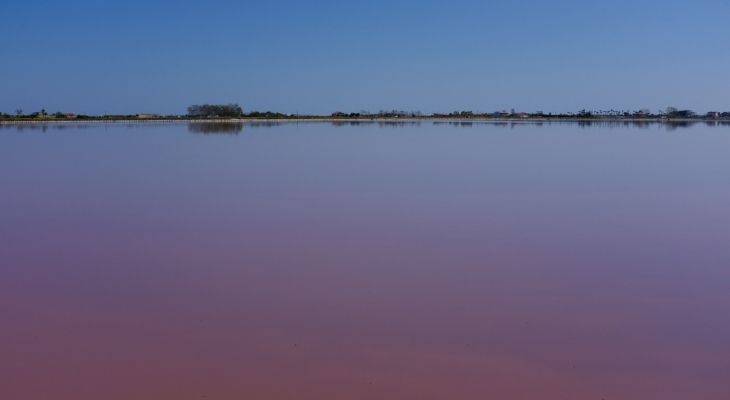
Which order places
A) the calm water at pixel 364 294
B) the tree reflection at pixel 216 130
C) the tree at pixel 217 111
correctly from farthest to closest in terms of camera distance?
the tree at pixel 217 111
the tree reflection at pixel 216 130
the calm water at pixel 364 294

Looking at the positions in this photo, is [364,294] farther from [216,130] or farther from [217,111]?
[217,111]

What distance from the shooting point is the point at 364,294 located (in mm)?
5258

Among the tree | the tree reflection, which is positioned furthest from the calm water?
the tree

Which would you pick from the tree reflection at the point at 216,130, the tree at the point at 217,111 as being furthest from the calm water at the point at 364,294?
the tree at the point at 217,111

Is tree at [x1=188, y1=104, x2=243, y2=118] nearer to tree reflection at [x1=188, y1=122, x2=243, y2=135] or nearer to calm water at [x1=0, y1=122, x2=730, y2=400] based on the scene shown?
tree reflection at [x1=188, y1=122, x2=243, y2=135]

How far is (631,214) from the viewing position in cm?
891

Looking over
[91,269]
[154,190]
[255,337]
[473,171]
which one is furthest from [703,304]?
[473,171]

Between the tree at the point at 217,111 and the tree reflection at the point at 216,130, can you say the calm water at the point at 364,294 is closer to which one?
the tree reflection at the point at 216,130

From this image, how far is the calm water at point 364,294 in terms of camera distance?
3748 mm

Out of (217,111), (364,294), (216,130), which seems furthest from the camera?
(217,111)

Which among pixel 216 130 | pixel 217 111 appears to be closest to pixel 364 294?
pixel 216 130

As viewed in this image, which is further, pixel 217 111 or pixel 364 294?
pixel 217 111

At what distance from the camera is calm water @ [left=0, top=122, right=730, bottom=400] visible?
375cm

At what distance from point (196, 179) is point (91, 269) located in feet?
23.2
